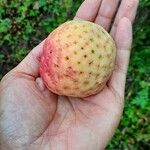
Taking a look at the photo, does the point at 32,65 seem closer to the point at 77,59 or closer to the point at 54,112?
the point at 54,112

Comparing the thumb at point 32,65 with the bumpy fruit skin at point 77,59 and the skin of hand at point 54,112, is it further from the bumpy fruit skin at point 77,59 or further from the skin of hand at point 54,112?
the bumpy fruit skin at point 77,59

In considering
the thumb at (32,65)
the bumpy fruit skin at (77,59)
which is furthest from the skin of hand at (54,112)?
the bumpy fruit skin at (77,59)

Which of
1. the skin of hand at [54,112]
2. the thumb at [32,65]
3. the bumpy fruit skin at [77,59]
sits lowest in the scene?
the skin of hand at [54,112]

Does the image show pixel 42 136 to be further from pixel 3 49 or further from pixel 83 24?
pixel 3 49

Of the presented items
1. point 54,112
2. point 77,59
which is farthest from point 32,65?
point 77,59

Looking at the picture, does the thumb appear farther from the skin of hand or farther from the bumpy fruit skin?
the bumpy fruit skin

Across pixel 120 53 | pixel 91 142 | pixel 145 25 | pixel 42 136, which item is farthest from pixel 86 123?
pixel 145 25
